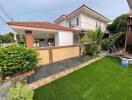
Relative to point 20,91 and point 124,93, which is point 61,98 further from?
point 124,93

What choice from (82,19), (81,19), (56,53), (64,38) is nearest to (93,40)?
(64,38)

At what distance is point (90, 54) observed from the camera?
48.3 feet

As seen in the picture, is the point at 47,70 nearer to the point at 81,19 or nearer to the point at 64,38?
the point at 64,38

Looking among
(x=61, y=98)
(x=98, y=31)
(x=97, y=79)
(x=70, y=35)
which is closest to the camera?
(x=61, y=98)

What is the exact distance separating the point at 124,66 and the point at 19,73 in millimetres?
8919

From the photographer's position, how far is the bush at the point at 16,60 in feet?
25.1

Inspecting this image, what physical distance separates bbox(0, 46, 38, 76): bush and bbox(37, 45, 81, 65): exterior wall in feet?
5.84

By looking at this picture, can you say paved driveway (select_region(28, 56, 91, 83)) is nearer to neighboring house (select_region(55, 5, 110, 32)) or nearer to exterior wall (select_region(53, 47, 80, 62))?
exterior wall (select_region(53, 47, 80, 62))

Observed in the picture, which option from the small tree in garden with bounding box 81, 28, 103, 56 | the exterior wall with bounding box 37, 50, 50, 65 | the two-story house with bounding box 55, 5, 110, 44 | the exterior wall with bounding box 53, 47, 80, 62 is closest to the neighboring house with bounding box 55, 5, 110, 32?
the two-story house with bounding box 55, 5, 110, 44

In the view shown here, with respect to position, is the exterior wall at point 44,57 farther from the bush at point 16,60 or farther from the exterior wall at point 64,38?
the exterior wall at point 64,38

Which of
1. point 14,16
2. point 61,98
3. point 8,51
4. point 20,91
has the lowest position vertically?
point 61,98

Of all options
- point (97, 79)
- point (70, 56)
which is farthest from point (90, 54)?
point (97, 79)

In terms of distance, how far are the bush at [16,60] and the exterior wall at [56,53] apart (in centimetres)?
178

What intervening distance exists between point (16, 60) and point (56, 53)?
5.04 m
